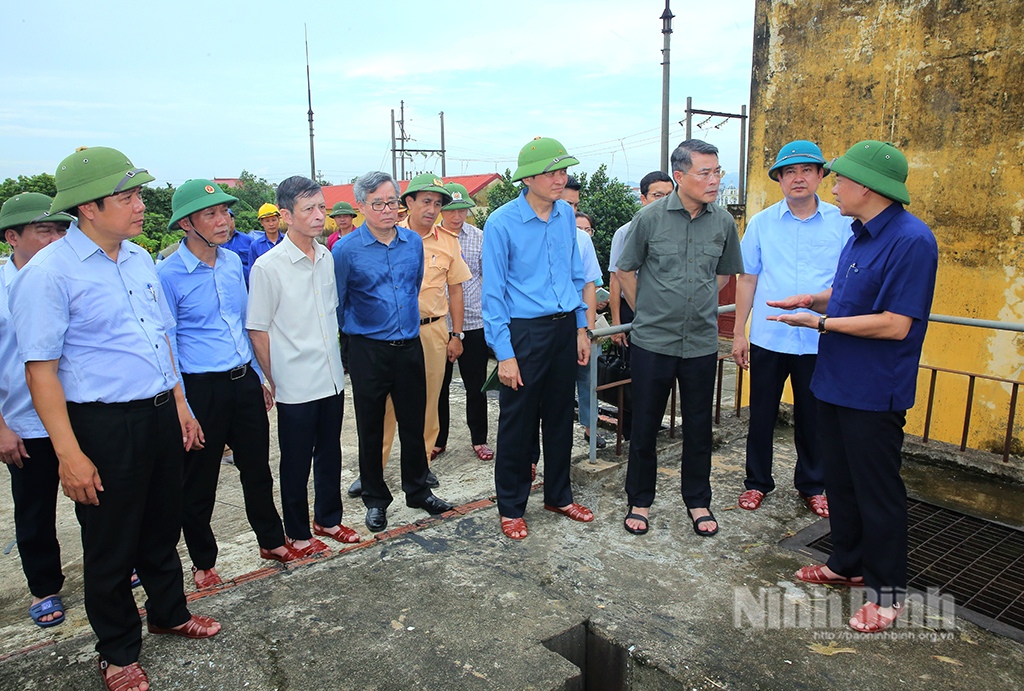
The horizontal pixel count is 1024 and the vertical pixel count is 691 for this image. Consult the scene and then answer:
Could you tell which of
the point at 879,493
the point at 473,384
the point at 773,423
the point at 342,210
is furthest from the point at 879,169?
the point at 342,210

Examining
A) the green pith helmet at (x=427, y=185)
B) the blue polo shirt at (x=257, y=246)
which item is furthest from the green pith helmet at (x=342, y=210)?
the green pith helmet at (x=427, y=185)

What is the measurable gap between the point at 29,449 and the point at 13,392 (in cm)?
28

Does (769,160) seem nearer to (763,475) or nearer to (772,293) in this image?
(772,293)

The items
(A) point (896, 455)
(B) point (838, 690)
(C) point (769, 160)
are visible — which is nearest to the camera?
(B) point (838, 690)

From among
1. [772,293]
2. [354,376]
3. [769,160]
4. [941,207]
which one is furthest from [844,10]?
[354,376]

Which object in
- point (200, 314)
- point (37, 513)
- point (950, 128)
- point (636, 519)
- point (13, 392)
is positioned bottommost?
point (636, 519)

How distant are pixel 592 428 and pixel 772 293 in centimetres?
137

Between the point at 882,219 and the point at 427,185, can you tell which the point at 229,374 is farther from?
the point at 882,219

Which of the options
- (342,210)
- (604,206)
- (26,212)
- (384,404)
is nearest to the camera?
(26,212)

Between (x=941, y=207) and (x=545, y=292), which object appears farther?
(x=941, y=207)

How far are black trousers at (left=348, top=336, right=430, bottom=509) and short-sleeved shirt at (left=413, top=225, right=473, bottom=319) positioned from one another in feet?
1.95

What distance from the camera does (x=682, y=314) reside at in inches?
141

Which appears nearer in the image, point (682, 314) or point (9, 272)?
point (9, 272)

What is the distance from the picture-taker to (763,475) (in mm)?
3994
